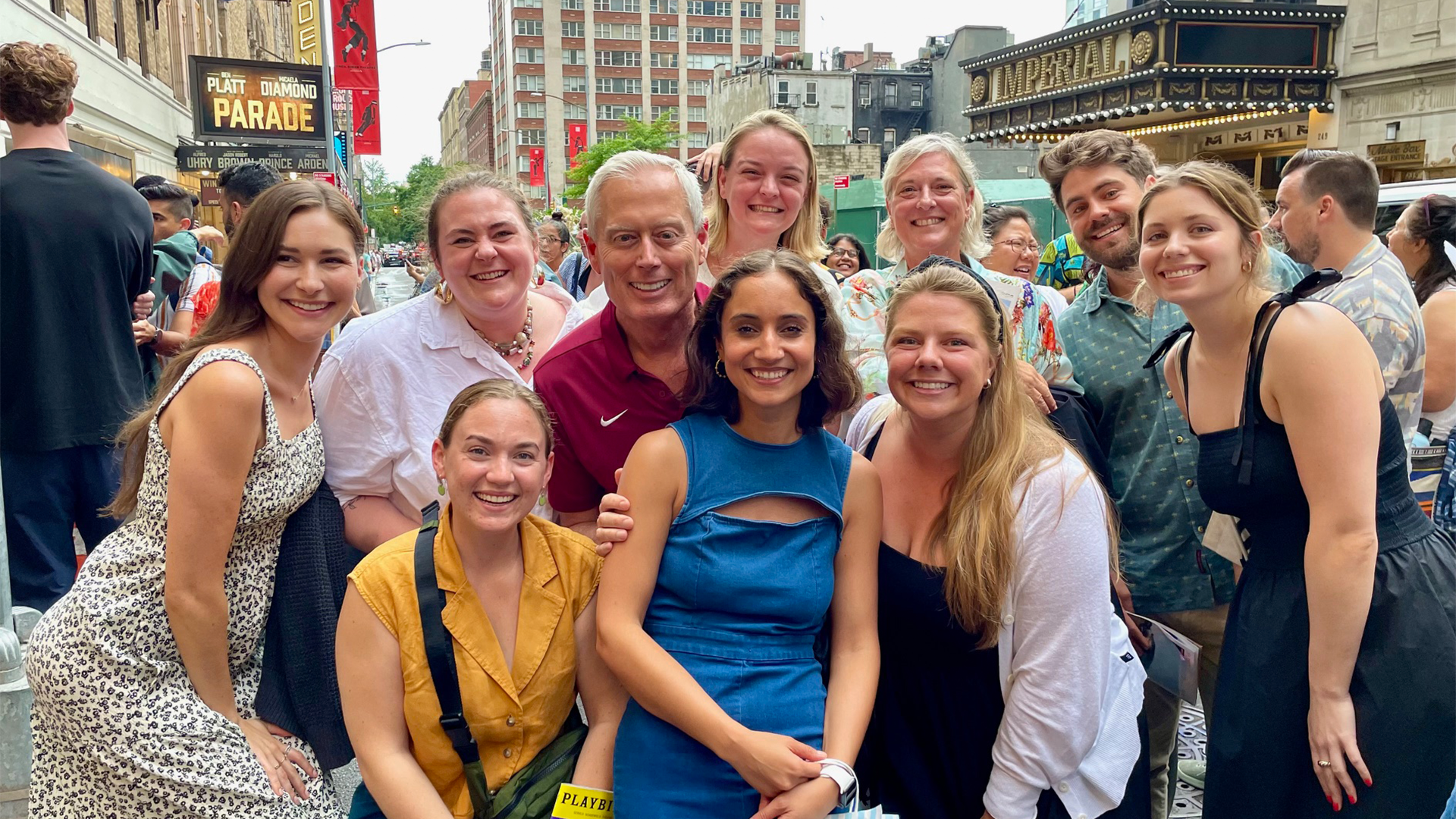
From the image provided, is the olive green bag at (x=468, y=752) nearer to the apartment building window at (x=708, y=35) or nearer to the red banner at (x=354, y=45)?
the red banner at (x=354, y=45)

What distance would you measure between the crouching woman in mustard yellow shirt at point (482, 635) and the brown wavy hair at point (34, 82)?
9.39 ft

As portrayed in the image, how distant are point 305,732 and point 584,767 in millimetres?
787

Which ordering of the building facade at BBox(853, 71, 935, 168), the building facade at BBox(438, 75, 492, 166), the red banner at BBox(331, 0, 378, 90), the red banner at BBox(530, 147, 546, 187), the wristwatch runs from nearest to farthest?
the wristwatch, the red banner at BBox(331, 0, 378, 90), the red banner at BBox(530, 147, 546, 187), the building facade at BBox(853, 71, 935, 168), the building facade at BBox(438, 75, 492, 166)

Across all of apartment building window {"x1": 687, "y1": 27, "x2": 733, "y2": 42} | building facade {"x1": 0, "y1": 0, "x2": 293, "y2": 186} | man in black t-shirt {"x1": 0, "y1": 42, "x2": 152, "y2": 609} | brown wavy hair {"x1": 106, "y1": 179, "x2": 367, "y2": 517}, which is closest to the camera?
brown wavy hair {"x1": 106, "y1": 179, "x2": 367, "y2": 517}

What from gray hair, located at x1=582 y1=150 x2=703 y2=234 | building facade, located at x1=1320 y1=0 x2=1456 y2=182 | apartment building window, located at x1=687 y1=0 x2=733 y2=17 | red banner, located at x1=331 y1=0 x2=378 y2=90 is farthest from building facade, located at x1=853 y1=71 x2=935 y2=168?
gray hair, located at x1=582 y1=150 x2=703 y2=234

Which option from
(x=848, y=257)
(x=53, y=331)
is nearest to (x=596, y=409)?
(x=53, y=331)

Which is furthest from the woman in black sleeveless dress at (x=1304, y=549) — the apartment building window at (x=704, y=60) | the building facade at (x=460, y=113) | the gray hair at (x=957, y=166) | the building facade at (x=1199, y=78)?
the building facade at (x=460, y=113)

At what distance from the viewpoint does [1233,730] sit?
2.58 m

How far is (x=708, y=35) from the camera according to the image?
10538cm

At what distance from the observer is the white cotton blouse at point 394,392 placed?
2.77 m

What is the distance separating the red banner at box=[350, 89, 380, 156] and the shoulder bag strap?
23.9m

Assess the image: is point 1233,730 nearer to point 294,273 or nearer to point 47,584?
point 294,273

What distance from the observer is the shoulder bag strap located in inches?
89.8

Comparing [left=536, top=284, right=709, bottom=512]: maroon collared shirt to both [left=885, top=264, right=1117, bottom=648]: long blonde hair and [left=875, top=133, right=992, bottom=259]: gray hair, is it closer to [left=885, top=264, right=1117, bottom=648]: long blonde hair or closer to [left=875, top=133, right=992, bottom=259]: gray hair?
[left=885, top=264, right=1117, bottom=648]: long blonde hair
